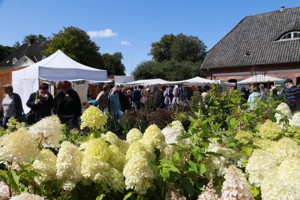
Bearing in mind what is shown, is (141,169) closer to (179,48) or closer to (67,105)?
(67,105)

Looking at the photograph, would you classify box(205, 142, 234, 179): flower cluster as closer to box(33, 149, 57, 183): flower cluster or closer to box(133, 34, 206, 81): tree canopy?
box(33, 149, 57, 183): flower cluster

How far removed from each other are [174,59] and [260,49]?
31.4 meters

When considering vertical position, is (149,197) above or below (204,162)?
below

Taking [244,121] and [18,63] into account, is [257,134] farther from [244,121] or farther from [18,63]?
[18,63]

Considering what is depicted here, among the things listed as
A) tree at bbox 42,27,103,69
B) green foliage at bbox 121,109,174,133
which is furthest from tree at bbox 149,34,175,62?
green foliage at bbox 121,109,174,133

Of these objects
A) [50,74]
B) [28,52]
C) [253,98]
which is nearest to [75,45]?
[28,52]

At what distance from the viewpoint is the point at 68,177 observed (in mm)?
1414

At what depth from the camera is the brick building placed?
26.9m

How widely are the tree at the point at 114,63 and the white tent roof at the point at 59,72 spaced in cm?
5572

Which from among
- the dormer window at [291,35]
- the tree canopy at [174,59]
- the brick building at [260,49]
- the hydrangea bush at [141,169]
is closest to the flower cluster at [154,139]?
the hydrangea bush at [141,169]

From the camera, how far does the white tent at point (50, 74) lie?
407 inches

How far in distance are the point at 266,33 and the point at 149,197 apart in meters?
30.9

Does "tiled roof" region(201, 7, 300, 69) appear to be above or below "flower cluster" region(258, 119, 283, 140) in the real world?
above

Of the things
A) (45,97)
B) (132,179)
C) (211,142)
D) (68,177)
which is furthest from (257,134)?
(45,97)
